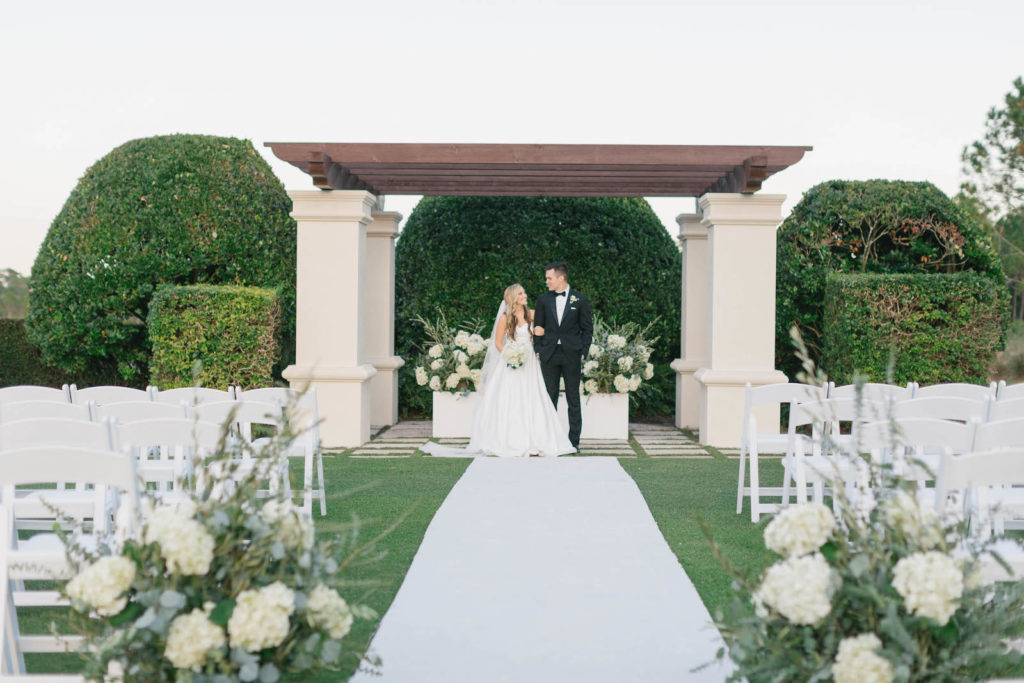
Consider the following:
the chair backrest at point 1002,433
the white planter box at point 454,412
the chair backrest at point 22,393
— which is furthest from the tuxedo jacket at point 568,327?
the chair backrest at point 1002,433

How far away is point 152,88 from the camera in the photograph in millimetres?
14430

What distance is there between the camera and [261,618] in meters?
2.47

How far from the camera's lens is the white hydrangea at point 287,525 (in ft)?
8.72

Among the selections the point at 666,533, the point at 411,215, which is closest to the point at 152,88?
the point at 411,215

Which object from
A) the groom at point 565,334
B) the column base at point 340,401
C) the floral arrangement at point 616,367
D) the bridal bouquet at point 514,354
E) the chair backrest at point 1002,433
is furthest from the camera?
the floral arrangement at point 616,367

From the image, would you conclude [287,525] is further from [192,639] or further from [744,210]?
[744,210]

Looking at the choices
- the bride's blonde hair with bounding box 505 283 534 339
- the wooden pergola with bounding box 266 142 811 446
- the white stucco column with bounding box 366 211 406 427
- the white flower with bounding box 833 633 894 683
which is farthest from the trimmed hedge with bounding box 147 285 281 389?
the white flower with bounding box 833 633 894 683

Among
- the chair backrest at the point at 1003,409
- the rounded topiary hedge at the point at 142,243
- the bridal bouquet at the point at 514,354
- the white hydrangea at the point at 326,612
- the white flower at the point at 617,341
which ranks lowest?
the white hydrangea at the point at 326,612

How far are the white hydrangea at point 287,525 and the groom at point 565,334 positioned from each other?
22.9ft

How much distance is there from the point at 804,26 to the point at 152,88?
9.41 m

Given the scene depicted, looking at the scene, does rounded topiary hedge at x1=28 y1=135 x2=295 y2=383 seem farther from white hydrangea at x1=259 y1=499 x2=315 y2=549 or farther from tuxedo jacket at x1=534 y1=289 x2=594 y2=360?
white hydrangea at x1=259 y1=499 x2=315 y2=549

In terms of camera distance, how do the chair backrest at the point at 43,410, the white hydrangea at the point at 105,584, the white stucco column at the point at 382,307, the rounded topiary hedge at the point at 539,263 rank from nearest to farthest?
the white hydrangea at the point at 105,584
the chair backrest at the point at 43,410
the white stucco column at the point at 382,307
the rounded topiary hedge at the point at 539,263

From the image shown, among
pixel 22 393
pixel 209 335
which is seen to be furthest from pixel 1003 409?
pixel 209 335

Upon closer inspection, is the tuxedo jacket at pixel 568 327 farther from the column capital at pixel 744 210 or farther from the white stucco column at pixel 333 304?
the white stucco column at pixel 333 304
